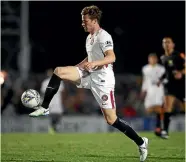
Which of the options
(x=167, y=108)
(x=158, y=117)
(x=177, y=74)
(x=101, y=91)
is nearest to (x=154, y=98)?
(x=158, y=117)

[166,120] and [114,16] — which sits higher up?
[114,16]

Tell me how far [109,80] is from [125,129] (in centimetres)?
77

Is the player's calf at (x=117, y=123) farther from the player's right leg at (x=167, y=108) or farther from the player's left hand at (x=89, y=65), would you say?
the player's right leg at (x=167, y=108)

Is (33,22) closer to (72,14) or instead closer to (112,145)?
(72,14)

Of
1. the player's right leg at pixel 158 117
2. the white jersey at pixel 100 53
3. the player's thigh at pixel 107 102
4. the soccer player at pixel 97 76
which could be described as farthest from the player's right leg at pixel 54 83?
the player's right leg at pixel 158 117

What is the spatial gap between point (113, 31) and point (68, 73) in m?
22.6

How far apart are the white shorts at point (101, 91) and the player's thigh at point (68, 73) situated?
0.08 m

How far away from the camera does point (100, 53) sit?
29.1ft

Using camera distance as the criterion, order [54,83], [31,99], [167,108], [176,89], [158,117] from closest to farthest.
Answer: [54,83] → [31,99] → [176,89] → [167,108] → [158,117]

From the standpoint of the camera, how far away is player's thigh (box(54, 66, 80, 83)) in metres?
8.54

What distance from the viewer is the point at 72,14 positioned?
32.2m

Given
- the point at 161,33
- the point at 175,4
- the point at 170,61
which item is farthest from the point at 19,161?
the point at 161,33

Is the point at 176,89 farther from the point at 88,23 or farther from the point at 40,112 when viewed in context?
the point at 40,112

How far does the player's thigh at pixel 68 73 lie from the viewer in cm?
854
